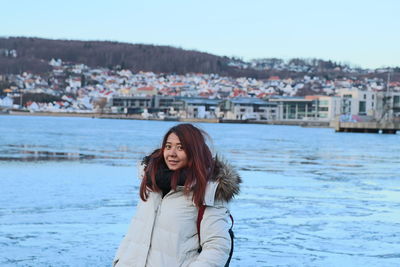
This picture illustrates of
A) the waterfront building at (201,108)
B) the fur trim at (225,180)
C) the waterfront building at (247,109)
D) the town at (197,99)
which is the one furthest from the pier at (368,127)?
the fur trim at (225,180)

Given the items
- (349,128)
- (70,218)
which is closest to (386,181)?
(70,218)

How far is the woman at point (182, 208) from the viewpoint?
2615 mm

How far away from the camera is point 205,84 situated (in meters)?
193

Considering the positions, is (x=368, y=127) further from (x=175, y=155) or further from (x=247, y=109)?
(x=175, y=155)

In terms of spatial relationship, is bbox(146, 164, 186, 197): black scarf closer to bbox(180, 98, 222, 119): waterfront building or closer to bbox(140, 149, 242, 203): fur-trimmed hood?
bbox(140, 149, 242, 203): fur-trimmed hood

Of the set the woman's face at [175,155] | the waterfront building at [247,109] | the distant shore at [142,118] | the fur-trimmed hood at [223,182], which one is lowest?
the distant shore at [142,118]

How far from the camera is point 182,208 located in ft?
8.72

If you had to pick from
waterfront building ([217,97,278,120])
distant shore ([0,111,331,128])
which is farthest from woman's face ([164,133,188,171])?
waterfront building ([217,97,278,120])

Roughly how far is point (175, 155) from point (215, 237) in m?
0.31

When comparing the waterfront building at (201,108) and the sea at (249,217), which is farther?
the waterfront building at (201,108)

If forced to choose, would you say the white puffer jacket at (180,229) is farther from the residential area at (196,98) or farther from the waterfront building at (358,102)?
the waterfront building at (358,102)

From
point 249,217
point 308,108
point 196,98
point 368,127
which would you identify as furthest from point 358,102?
point 249,217

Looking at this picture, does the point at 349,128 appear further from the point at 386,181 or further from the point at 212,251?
the point at 212,251

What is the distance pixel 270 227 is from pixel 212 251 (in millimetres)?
5251
